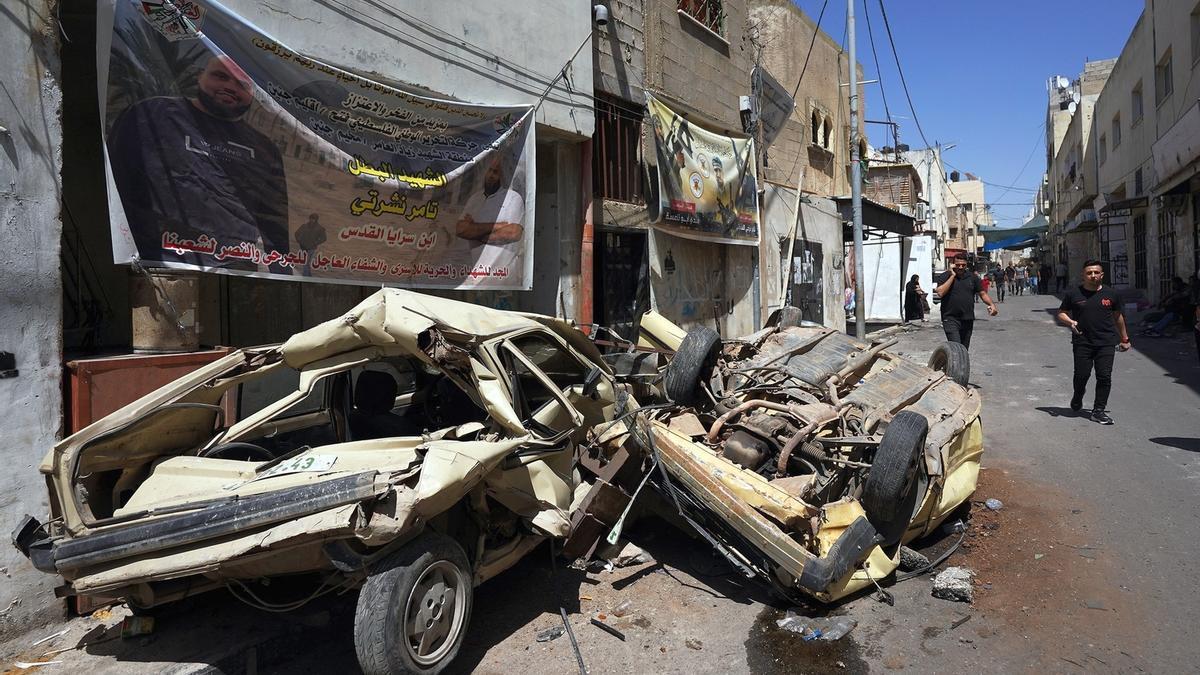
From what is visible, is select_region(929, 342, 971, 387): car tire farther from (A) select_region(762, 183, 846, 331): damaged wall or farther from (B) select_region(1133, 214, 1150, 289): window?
(B) select_region(1133, 214, 1150, 289): window

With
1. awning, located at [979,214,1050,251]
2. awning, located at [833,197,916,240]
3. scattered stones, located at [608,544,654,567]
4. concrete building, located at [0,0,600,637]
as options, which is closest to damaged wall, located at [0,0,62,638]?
concrete building, located at [0,0,600,637]

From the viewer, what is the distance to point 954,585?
403 cm

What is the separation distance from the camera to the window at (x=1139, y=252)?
2228 centimetres

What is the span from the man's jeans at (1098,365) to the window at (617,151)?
5.75 metres

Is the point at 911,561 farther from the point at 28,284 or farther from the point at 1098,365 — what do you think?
the point at 28,284

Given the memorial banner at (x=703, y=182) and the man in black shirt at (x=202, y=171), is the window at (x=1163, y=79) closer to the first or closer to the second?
the memorial banner at (x=703, y=182)

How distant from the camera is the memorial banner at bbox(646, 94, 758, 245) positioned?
33.7 feet

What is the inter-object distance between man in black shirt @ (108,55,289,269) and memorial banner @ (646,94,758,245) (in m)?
5.81

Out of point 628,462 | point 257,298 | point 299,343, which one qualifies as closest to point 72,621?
point 299,343

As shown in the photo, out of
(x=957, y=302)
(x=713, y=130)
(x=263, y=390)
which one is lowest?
(x=263, y=390)

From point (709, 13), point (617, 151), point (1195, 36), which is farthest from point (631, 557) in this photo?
point (1195, 36)

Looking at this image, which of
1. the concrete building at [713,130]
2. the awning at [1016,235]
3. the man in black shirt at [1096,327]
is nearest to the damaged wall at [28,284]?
the concrete building at [713,130]

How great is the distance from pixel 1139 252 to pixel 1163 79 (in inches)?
253

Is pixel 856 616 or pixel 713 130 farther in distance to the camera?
pixel 713 130
